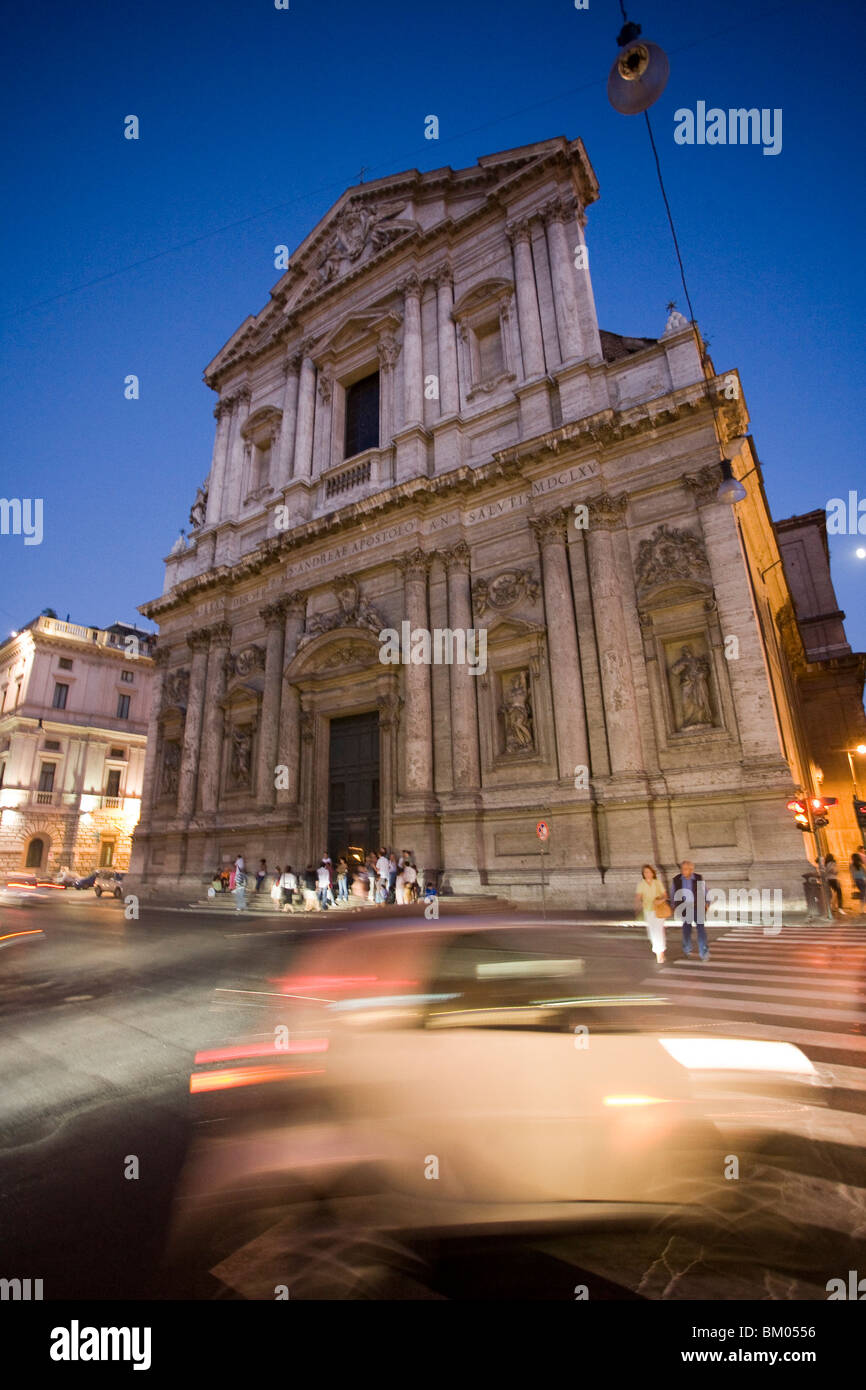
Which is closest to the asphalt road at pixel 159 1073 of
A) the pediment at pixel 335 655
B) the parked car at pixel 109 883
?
the pediment at pixel 335 655

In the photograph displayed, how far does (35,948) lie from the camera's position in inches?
391

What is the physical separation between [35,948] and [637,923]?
10326 mm

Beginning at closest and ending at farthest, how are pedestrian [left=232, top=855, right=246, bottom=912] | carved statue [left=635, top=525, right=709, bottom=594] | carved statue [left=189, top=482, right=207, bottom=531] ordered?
1. carved statue [left=635, top=525, right=709, bottom=594]
2. pedestrian [left=232, top=855, right=246, bottom=912]
3. carved statue [left=189, top=482, right=207, bottom=531]

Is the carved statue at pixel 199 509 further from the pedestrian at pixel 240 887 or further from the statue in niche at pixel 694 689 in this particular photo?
the statue in niche at pixel 694 689

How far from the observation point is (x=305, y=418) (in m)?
24.3

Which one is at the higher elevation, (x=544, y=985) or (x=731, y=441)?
(x=731, y=441)

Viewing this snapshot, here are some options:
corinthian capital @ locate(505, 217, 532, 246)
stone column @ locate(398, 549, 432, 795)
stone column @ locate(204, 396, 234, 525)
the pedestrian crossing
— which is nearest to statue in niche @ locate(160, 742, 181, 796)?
stone column @ locate(204, 396, 234, 525)

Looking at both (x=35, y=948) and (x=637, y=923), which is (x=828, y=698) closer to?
(x=637, y=923)

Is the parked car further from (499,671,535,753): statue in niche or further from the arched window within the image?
(499,671,535,753): statue in niche

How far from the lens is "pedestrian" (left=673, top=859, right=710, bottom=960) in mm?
8203

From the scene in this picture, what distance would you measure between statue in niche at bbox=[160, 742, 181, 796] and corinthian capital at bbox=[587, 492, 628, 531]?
59.4 ft
